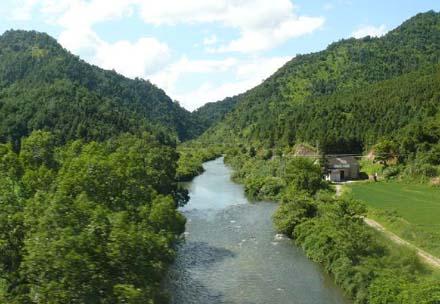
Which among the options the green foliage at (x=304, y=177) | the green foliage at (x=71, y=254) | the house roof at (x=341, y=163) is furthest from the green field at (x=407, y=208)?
the green foliage at (x=71, y=254)

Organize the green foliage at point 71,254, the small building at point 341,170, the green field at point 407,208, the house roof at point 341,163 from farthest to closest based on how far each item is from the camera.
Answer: the house roof at point 341,163, the small building at point 341,170, the green field at point 407,208, the green foliage at point 71,254

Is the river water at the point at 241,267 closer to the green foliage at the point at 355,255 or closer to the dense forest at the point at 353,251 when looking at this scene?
the green foliage at the point at 355,255

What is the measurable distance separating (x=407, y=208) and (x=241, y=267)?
23.7m

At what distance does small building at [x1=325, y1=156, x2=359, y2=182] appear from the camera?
91.3 meters

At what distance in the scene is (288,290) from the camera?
40250 millimetres

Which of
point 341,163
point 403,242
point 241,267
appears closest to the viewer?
point 403,242

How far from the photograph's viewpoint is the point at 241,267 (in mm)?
46219

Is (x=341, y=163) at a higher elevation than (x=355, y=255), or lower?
higher

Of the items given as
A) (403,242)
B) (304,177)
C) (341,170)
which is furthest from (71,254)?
(341,170)

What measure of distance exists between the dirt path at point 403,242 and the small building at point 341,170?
3497cm

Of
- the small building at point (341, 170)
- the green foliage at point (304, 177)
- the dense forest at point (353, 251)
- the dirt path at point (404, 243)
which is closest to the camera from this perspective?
the dense forest at point (353, 251)

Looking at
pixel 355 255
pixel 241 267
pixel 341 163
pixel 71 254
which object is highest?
pixel 71 254

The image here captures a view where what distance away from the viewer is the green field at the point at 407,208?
46.2 metres

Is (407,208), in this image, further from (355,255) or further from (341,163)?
(341,163)
